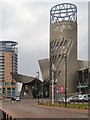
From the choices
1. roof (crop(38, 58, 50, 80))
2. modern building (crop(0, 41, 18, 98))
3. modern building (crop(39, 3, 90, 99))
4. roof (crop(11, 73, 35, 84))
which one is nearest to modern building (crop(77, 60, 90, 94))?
modern building (crop(39, 3, 90, 99))

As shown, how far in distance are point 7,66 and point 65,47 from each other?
83791 mm

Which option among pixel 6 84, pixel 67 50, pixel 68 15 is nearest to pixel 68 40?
pixel 67 50

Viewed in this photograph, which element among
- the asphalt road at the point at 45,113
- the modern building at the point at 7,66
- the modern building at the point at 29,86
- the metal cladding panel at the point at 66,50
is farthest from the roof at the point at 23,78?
the asphalt road at the point at 45,113

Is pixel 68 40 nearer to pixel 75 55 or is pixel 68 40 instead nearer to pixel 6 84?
pixel 75 55

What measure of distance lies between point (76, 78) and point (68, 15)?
2405cm

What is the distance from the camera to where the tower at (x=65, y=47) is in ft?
275

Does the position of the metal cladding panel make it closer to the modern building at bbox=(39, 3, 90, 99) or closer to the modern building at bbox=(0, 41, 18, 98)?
the modern building at bbox=(39, 3, 90, 99)

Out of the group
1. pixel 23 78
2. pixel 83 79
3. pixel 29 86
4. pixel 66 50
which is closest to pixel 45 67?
pixel 29 86

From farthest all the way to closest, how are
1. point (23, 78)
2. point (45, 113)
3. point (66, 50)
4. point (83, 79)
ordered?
point (23, 78) < point (83, 79) < point (66, 50) < point (45, 113)

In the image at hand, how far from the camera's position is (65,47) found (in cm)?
8356

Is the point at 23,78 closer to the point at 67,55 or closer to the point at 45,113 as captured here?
the point at 67,55

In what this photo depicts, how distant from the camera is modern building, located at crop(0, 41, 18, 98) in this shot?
152m

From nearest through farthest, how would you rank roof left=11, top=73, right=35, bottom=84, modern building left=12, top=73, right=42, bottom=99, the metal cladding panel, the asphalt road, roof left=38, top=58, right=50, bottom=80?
the asphalt road
the metal cladding panel
roof left=11, top=73, right=35, bottom=84
modern building left=12, top=73, right=42, bottom=99
roof left=38, top=58, right=50, bottom=80

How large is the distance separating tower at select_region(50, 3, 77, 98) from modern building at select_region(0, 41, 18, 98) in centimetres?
6996
